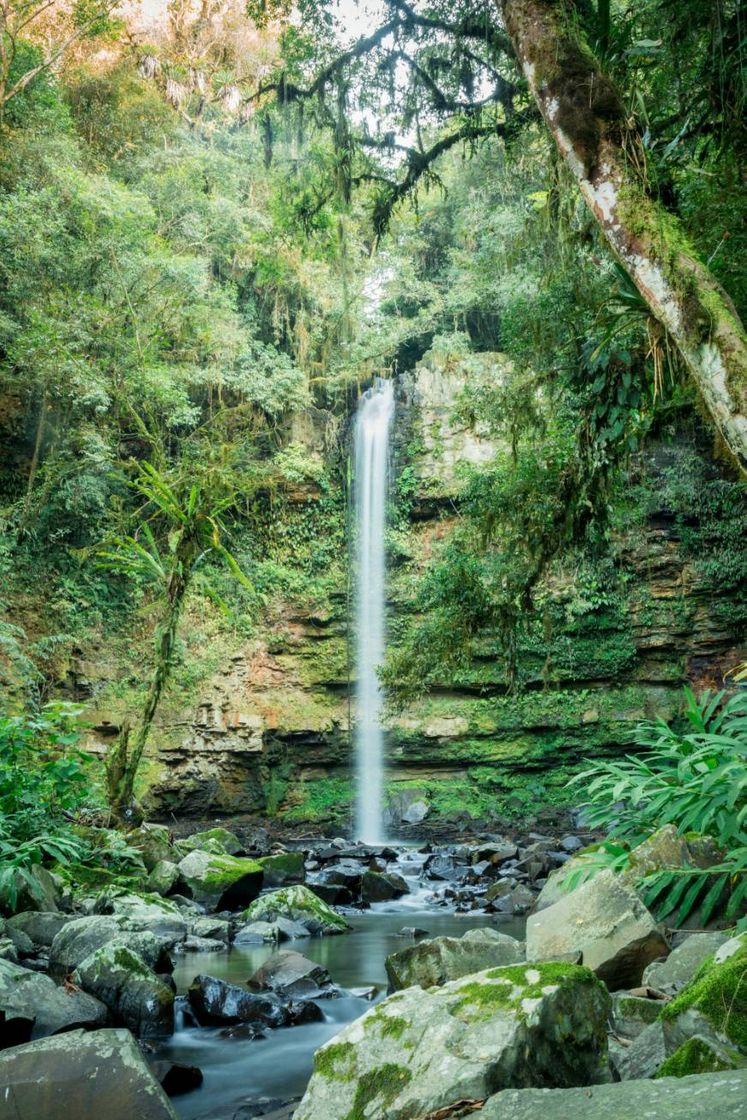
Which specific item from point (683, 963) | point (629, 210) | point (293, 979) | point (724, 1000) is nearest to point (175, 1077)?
point (293, 979)

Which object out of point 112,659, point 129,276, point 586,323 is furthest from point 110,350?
point 586,323

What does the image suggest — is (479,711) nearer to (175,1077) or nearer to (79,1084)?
(175,1077)

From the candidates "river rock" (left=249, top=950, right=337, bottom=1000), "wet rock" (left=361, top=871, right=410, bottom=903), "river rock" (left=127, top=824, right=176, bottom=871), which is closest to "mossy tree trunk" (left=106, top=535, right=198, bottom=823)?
"river rock" (left=127, top=824, right=176, bottom=871)

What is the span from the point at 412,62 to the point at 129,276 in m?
7.08

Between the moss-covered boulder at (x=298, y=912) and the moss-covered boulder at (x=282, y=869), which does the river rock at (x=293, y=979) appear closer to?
the moss-covered boulder at (x=298, y=912)

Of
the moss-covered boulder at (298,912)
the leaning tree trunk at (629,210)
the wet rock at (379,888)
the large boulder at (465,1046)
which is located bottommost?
the wet rock at (379,888)

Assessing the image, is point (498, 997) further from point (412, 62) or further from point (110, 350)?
point (110, 350)

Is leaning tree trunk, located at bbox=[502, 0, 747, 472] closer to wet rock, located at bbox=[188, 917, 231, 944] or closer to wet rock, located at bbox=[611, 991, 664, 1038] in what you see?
wet rock, located at bbox=[611, 991, 664, 1038]

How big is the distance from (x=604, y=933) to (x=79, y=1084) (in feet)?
7.58

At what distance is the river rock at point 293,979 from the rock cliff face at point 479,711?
872 centimetres

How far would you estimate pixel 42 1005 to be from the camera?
3715 millimetres

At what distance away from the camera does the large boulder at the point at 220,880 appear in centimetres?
730

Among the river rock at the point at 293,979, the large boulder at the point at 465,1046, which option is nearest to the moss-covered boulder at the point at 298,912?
the river rock at the point at 293,979

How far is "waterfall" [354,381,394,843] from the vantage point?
1448 centimetres
